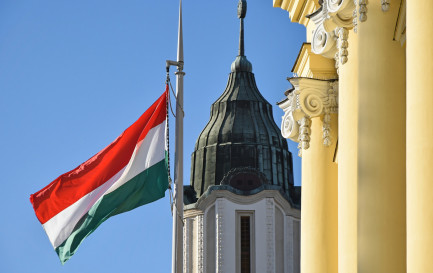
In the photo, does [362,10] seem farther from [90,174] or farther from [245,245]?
[245,245]

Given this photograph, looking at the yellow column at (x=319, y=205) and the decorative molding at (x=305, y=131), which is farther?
the decorative molding at (x=305, y=131)

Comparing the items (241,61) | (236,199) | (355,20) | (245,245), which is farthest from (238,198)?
(355,20)

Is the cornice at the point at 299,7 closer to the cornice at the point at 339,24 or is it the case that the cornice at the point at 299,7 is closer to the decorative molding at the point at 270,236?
the cornice at the point at 339,24

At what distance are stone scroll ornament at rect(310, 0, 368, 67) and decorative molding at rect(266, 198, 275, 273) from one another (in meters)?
91.6

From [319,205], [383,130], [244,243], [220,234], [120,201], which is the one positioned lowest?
[319,205]

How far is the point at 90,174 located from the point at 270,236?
91.1m

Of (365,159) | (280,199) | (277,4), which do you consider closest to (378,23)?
(365,159)

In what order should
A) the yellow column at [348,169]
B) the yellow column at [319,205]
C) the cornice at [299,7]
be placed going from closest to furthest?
1. the yellow column at [348,169]
2. the yellow column at [319,205]
3. the cornice at [299,7]

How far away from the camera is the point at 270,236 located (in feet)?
363

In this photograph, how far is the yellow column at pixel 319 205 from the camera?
61.4 ft

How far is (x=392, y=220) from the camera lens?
14.3 m

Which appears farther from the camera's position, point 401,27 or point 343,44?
point 343,44

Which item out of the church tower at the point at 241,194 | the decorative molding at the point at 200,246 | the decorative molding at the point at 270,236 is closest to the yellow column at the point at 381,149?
the church tower at the point at 241,194

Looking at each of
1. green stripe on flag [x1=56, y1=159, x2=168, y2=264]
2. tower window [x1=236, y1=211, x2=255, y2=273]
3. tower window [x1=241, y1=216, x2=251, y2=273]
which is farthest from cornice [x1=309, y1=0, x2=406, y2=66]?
tower window [x1=241, y1=216, x2=251, y2=273]
